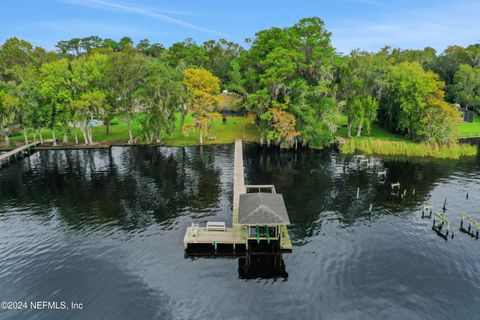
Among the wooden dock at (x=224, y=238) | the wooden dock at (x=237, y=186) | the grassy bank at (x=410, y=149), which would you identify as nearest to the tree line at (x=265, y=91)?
the grassy bank at (x=410, y=149)

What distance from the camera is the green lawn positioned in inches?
3363

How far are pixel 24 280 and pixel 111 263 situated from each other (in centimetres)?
708

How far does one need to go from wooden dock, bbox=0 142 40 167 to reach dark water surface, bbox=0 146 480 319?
8.59 meters

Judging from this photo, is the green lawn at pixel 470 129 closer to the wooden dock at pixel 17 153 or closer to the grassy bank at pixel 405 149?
the grassy bank at pixel 405 149

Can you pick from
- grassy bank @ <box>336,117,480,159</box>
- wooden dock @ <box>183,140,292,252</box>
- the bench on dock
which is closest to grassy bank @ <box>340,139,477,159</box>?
grassy bank @ <box>336,117,480,159</box>

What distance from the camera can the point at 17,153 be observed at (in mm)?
72562

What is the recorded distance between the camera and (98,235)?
36656mm

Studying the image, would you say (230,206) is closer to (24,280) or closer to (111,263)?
(111,263)

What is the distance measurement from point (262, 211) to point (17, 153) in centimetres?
6380

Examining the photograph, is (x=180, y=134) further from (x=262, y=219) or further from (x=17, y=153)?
(x=262, y=219)

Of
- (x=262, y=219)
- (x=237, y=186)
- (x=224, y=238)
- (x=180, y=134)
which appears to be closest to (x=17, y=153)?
(x=180, y=134)

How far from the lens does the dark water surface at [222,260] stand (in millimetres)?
26109

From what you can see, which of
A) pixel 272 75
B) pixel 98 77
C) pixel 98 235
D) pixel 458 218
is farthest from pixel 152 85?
pixel 458 218

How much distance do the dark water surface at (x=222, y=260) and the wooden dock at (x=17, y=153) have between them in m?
8.59
